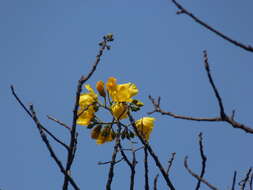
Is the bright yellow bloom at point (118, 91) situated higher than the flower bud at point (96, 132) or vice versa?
the bright yellow bloom at point (118, 91)

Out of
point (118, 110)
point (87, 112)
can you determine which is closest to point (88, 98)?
point (87, 112)

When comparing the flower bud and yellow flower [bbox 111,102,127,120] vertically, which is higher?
yellow flower [bbox 111,102,127,120]

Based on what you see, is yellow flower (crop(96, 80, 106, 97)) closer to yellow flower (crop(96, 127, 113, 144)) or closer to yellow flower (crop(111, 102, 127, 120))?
yellow flower (crop(111, 102, 127, 120))

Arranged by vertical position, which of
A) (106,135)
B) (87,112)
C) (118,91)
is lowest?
(106,135)

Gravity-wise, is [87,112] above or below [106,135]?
above

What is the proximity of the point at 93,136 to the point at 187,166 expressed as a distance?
0.96 metres

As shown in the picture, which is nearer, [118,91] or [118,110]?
[118,110]

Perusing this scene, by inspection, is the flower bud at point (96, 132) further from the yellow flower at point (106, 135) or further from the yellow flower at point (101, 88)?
the yellow flower at point (101, 88)

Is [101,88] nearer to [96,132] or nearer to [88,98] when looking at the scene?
[88,98]

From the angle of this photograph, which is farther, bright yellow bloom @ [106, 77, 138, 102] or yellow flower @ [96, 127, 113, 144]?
bright yellow bloom @ [106, 77, 138, 102]

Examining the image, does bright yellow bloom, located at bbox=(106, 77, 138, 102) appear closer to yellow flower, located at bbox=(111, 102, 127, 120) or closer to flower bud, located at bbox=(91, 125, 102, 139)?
yellow flower, located at bbox=(111, 102, 127, 120)

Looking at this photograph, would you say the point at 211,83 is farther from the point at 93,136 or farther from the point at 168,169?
the point at 93,136

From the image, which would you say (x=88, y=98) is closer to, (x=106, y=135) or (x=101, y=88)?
(x=101, y=88)

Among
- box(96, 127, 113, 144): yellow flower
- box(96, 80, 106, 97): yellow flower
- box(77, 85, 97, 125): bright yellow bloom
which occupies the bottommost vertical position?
box(96, 127, 113, 144): yellow flower
